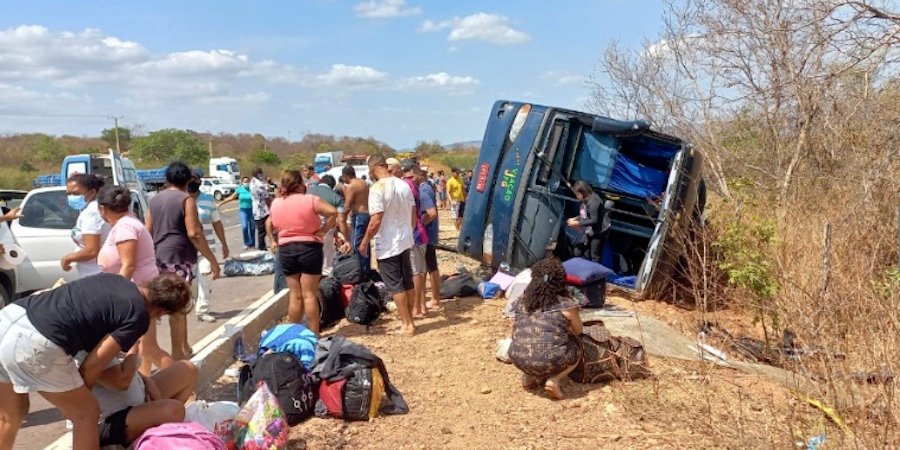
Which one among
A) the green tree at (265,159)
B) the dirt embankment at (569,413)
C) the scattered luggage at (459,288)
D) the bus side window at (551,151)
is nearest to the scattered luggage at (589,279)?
the bus side window at (551,151)

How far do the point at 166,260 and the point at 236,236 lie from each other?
11.5 meters

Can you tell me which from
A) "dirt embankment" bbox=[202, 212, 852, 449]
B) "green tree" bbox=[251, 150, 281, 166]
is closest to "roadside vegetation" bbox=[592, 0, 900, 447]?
"dirt embankment" bbox=[202, 212, 852, 449]

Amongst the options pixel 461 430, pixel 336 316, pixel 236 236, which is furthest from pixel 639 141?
pixel 236 236

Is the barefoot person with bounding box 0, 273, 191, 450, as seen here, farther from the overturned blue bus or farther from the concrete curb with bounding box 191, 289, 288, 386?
the overturned blue bus

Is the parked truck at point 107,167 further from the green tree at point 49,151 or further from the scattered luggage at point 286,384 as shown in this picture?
the green tree at point 49,151

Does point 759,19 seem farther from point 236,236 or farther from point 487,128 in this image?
point 236,236

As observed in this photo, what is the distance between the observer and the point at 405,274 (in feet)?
21.9

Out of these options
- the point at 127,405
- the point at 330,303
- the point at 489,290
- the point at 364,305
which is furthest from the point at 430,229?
the point at 127,405

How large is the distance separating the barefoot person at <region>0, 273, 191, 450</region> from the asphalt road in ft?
4.35

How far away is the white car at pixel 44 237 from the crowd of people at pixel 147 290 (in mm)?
435

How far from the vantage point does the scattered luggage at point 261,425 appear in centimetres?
395

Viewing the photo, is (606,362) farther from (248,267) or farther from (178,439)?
(248,267)

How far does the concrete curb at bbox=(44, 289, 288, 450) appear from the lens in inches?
212

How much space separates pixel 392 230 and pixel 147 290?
3191mm
